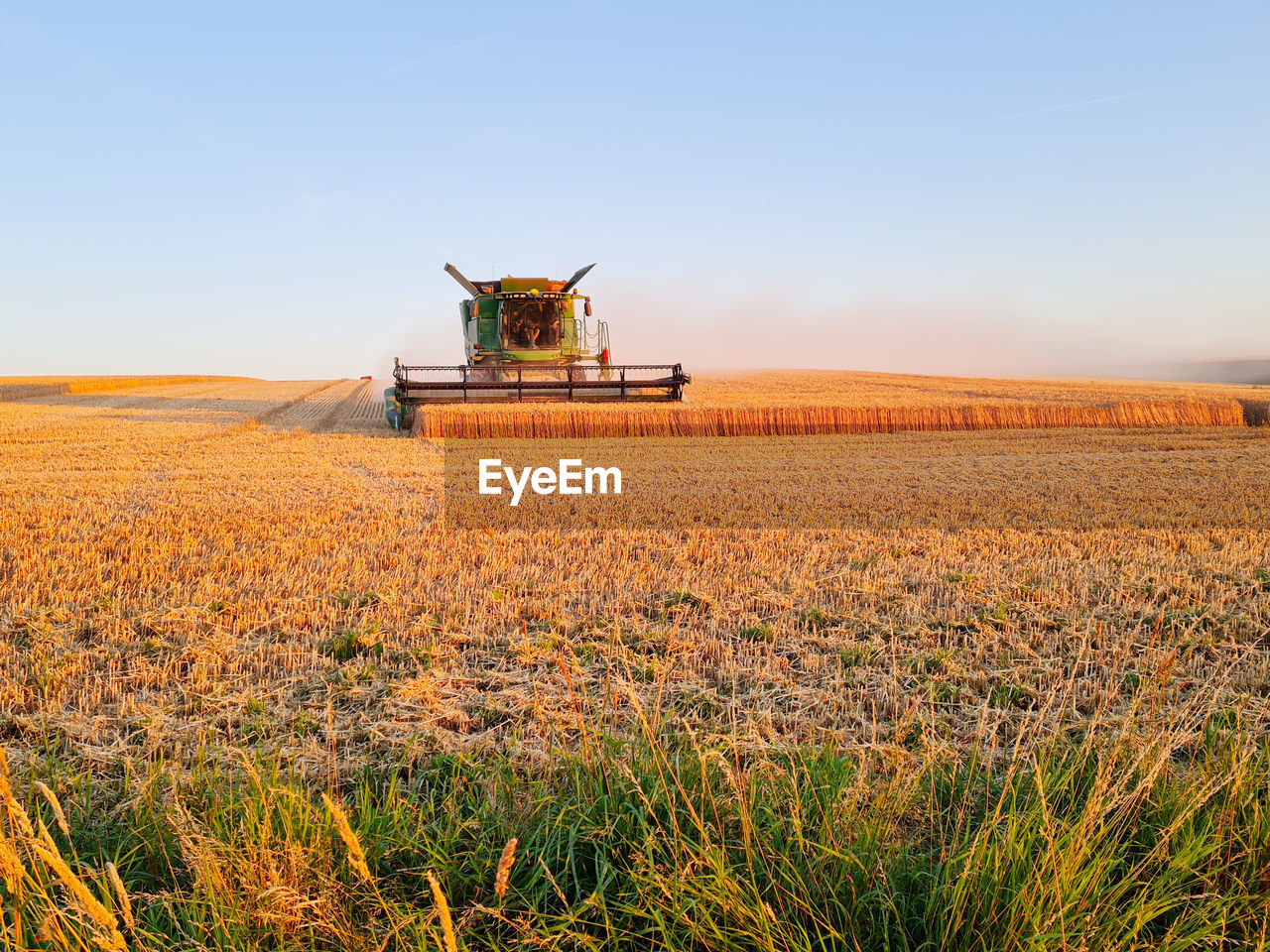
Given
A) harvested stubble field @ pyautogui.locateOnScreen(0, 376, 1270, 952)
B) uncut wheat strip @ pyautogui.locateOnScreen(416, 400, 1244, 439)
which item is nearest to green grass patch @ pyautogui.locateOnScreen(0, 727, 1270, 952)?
harvested stubble field @ pyautogui.locateOnScreen(0, 376, 1270, 952)

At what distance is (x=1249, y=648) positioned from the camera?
448 centimetres

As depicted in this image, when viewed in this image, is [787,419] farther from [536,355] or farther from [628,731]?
[628,731]

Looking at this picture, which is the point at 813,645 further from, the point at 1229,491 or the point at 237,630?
the point at 1229,491

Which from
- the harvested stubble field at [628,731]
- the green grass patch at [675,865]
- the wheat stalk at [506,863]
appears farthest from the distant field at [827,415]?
the wheat stalk at [506,863]

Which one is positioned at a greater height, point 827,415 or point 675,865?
point 827,415

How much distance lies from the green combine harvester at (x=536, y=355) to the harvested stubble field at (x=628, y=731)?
33.5 feet

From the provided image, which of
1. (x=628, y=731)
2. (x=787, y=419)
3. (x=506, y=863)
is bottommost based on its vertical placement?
(x=628, y=731)

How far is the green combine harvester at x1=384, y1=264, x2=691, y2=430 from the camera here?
1855 centimetres

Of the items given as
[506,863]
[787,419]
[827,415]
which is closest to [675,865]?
[506,863]

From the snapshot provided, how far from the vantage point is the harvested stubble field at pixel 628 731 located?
6.90 feet

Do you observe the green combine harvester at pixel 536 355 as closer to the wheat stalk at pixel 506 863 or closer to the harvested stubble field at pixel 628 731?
the harvested stubble field at pixel 628 731

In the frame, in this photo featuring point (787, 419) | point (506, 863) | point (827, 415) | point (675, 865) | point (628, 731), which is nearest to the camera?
point (506, 863)

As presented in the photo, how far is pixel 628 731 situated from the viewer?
3.33 metres

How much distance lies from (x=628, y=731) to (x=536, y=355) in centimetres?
1636
